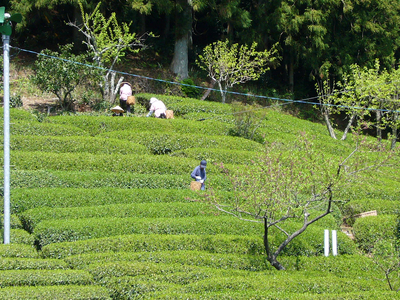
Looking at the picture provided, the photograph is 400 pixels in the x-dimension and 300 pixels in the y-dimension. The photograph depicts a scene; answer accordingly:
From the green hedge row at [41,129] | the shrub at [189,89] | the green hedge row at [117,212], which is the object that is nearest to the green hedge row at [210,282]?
the green hedge row at [117,212]

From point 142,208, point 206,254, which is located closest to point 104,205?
point 142,208

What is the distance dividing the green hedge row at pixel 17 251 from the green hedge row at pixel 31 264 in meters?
0.40

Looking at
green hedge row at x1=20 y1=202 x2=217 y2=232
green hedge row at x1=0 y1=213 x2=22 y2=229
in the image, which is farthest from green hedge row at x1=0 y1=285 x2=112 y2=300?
green hedge row at x1=0 y1=213 x2=22 y2=229

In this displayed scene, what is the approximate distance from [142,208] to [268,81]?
65.7ft

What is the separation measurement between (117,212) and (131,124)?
22.8ft

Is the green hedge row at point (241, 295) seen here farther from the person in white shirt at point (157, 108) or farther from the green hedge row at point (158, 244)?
the person in white shirt at point (157, 108)

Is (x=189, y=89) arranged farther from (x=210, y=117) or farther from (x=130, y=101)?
(x=130, y=101)

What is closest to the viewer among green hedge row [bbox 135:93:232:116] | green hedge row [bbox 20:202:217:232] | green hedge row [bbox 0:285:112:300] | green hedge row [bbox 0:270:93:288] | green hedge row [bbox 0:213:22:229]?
green hedge row [bbox 0:285:112:300]

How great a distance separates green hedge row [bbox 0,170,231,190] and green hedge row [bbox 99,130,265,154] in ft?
8.52

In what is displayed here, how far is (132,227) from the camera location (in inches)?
549

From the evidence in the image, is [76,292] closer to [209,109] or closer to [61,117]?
[61,117]

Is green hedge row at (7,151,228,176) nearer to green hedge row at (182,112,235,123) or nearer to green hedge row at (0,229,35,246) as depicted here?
green hedge row at (0,229,35,246)

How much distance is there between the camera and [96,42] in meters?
24.0

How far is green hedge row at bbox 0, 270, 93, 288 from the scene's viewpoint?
10.4 meters
